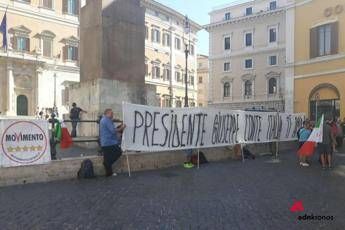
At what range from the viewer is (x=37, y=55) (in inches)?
1935

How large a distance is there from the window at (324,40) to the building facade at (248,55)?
23317mm

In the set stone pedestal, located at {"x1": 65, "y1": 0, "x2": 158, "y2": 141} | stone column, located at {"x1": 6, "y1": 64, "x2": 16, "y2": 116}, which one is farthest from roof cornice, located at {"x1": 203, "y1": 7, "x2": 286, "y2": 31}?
stone pedestal, located at {"x1": 65, "y1": 0, "x2": 158, "y2": 141}

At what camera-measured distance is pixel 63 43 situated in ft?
174

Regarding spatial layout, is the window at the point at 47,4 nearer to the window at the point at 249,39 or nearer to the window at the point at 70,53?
the window at the point at 70,53

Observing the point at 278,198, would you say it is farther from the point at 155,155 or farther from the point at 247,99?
the point at 247,99

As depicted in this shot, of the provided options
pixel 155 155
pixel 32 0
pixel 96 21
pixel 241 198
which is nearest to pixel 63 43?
pixel 32 0

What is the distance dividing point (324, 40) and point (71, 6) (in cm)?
3663

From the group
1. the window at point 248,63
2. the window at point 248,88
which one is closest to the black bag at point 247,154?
the window at point 248,88

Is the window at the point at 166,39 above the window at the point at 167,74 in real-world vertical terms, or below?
above

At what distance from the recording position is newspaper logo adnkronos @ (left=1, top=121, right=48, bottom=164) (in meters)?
8.33

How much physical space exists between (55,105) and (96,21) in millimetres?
37643

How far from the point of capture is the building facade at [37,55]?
46188 mm

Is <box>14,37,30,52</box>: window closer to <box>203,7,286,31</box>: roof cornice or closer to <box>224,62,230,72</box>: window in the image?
<box>203,7,286,31</box>: roof cornice

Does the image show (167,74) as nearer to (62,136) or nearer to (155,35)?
(155,35)
